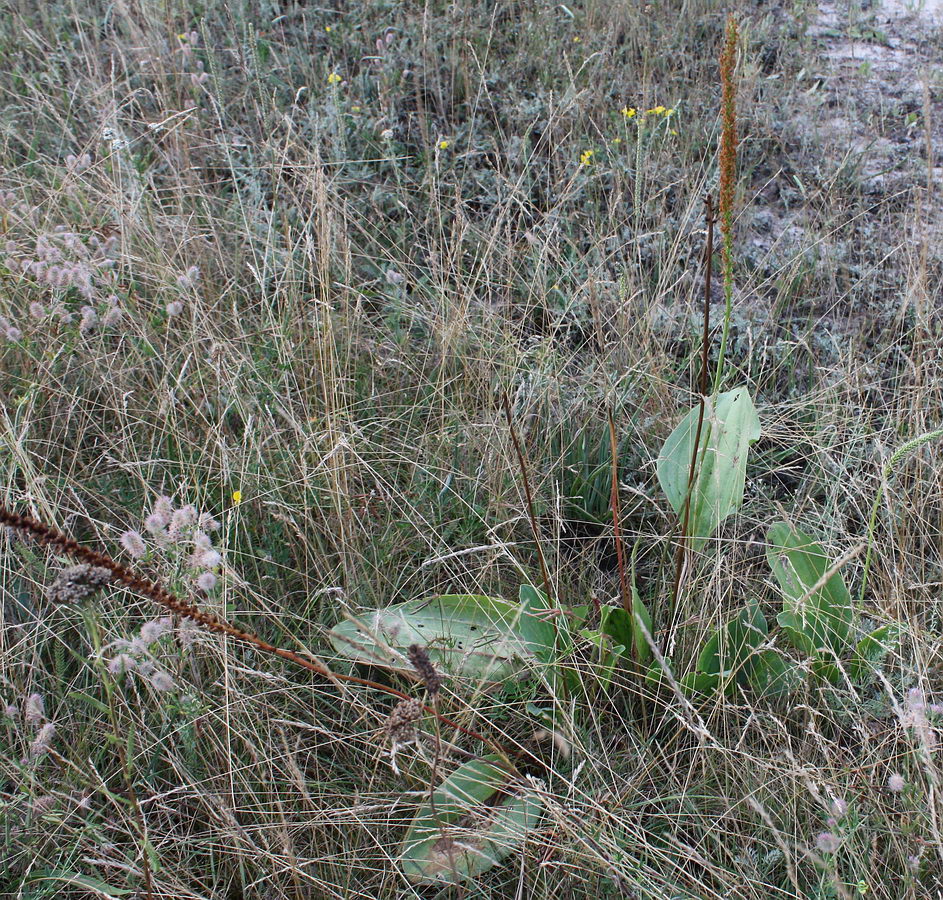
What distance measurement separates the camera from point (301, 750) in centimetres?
149

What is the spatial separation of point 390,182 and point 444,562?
173 centimetres

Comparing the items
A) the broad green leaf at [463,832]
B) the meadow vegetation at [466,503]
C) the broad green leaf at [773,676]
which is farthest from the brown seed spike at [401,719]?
the broad green leaf at [773,676]

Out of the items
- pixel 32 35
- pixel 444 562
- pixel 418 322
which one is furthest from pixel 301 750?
pixel 32 35

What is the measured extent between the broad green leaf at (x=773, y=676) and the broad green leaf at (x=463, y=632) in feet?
1.36

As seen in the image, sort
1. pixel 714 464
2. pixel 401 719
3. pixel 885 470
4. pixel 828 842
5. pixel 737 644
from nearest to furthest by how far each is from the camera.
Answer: pixel 401 719
pixel 828 842
pixel 885 470
pixel 737 644
pixel 714 464

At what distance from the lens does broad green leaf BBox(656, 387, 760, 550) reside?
1798 millimetres

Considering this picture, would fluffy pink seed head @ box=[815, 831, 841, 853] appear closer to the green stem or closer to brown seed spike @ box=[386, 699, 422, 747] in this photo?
the green stem

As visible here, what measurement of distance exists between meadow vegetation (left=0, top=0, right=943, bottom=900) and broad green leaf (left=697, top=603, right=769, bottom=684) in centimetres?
1

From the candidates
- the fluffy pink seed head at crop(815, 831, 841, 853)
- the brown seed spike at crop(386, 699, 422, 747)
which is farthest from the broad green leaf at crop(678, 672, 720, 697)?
the brown seed spike at crop(386, 699, 422, 747)

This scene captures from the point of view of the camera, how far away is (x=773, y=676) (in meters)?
1.69

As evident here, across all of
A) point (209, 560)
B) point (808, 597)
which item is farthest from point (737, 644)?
point (209, 560)

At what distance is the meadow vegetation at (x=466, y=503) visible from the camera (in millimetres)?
1417

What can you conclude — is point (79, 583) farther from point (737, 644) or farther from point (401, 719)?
point (737, 644)

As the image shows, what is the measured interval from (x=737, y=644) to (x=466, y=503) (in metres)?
0.65
